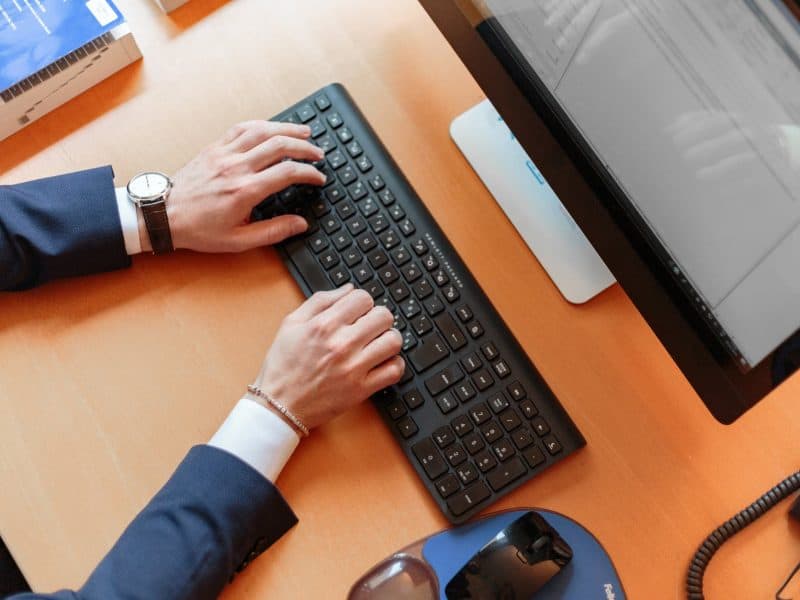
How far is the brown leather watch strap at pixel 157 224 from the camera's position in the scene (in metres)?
0.74

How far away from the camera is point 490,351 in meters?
0.70

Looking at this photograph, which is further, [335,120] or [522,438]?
[335,120]

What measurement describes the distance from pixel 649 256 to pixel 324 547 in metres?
0.37

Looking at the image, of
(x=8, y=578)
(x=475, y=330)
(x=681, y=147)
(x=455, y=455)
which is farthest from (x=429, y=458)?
(x=8, y=578)

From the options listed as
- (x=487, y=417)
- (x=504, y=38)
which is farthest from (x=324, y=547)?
(x=504, y=38)

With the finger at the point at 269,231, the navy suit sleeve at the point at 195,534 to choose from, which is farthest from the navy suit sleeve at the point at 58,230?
the navy suit sleeve at the point at 195,534

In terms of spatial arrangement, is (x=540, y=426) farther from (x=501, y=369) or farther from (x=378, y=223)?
(x=378, y=223)

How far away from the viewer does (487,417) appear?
685mm

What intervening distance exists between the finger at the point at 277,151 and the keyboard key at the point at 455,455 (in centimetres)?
31

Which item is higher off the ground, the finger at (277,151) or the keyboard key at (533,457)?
the finger at (277,151)

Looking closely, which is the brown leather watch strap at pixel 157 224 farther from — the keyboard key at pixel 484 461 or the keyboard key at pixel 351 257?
the keyboard key at pixel 484 461

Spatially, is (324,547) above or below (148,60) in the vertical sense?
below

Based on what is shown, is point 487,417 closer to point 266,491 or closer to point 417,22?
point 266,491

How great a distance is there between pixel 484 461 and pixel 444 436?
4 cm
